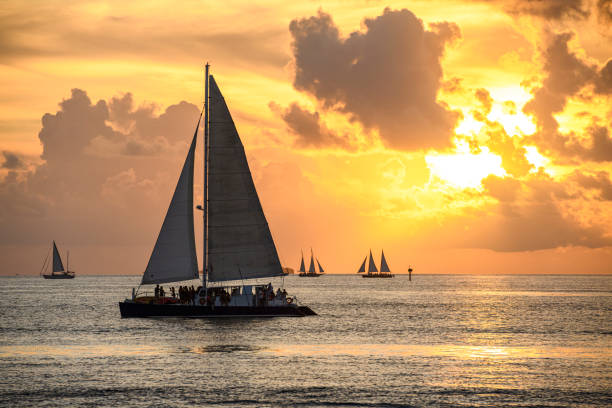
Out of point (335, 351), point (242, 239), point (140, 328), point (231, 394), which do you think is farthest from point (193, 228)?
point (231, 394)

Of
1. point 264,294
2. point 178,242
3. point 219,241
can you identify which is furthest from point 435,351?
point 178,242

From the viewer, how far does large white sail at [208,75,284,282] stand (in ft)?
228

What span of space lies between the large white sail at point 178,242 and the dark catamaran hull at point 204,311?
98.8 inches

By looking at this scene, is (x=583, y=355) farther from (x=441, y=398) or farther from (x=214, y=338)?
(x=214, y=338)

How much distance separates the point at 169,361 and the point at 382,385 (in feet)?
49.9

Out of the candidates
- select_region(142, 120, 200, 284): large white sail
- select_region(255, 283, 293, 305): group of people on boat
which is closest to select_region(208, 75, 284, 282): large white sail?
select_region(255, 283, 293, 305): group of people on boat

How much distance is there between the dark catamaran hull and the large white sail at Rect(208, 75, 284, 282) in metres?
2.90

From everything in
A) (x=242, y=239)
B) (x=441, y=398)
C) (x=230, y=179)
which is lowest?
(x=441, y=398)

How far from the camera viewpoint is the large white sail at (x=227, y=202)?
228 ft

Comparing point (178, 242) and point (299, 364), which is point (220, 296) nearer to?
point (178, 242)

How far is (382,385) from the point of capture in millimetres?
41406

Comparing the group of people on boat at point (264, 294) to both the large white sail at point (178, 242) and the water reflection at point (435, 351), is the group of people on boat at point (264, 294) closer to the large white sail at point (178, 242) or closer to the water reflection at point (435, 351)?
the large white sail at point (178, 242)

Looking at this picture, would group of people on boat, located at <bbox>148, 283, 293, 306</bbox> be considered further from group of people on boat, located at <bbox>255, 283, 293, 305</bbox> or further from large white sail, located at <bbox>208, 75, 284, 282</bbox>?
large white sail, located at <bbox>208, 75, 284, 282</bbox>

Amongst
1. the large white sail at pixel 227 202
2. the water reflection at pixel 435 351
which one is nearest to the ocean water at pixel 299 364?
the water reflection at pixel 435 351
